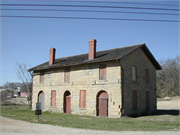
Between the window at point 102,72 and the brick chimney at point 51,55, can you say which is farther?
the brick chimney at point 51,55

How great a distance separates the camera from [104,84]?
59.1 ft

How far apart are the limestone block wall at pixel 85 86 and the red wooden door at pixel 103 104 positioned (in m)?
0.43

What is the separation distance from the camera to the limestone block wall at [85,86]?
17234 millimetres

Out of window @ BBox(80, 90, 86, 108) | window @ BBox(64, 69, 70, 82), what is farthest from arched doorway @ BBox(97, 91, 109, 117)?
window @ BBox(64, 69, 70, 82)

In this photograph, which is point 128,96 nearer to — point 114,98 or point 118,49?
point 114,98

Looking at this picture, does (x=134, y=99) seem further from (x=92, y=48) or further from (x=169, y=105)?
(x=169, y=105)

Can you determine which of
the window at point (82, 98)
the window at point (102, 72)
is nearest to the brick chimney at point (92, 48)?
the window at point (102, 72)

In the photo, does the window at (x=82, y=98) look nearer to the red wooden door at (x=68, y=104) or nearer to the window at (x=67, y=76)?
the red wooden door at (x=68, y=104)

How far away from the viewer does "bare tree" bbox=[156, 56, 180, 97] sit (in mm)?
46000

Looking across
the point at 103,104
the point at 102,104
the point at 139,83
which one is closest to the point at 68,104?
the point at 102,104

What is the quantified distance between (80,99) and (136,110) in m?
5.90

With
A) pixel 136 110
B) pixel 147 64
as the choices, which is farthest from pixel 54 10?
pixel 147 64

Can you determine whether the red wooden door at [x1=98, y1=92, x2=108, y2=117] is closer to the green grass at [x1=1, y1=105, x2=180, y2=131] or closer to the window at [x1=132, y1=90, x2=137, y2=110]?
the green grass at [x1=1, y1=105, x2=180, y2=131]

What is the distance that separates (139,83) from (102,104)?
4725 mm
